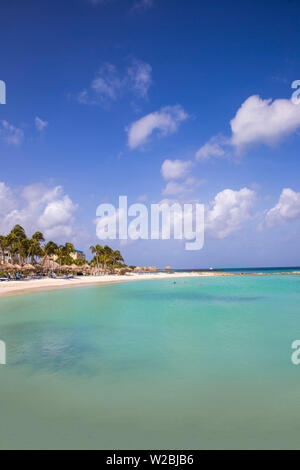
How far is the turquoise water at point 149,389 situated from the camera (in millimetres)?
4129

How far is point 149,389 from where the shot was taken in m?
5.73

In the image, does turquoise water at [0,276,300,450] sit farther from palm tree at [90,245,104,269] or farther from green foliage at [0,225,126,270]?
palm tree at [90,245,104,269]

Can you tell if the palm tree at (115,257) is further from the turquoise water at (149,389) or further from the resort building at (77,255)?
the turquoise water at (149,389)

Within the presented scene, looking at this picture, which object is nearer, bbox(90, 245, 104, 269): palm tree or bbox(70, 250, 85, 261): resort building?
bbox(90, 245, 104, 269): palm tree

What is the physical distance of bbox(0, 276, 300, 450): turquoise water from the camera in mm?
4129

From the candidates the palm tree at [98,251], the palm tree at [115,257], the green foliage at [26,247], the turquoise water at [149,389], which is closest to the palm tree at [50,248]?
the green foliage at [26,247]

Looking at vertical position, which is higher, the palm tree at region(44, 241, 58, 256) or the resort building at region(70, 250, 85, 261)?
the palm tree at region(44, 241, 58, 256)

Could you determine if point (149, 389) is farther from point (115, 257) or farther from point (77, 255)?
point (77, 255)

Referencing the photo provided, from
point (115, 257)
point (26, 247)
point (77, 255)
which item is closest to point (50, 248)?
point (26, 247)

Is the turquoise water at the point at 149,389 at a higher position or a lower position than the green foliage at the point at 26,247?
lower

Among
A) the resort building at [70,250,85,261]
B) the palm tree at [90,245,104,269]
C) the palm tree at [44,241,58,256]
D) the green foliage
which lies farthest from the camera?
the resort building at [70,250,85,261]

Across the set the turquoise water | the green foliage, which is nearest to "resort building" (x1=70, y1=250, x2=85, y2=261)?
the green foliage

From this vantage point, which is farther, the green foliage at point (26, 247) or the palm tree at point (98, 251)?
the palm tree at point (98, 251)
